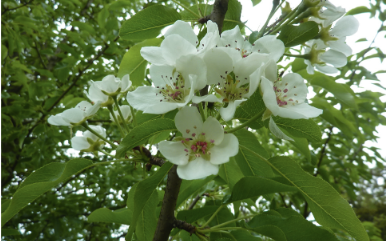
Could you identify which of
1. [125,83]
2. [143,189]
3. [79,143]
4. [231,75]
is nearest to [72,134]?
[79,143]

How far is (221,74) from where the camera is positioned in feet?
2.65

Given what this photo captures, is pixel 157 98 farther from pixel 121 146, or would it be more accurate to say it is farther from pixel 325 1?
pixel 325 1

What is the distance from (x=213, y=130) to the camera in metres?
0.85

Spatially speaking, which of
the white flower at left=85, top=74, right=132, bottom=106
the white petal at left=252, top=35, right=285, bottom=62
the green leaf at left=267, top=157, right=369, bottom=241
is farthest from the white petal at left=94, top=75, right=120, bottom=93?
the green leaf at left=267, top=157, right=369, bottom=241

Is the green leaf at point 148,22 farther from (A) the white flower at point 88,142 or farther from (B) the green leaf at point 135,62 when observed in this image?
(A) the white flower at point 88,142

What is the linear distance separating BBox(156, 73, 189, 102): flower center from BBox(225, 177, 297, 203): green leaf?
1.15 ft

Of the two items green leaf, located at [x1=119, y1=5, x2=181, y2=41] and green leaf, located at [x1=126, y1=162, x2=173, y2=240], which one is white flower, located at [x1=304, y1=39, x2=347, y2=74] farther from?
green leaf, located at [x1=126, y1=162, x2=173, y2=240]

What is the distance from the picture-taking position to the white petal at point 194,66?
763mm

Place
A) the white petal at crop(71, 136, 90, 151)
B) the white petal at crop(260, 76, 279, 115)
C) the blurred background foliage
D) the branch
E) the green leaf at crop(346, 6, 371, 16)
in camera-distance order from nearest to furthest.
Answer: the white petal at crop(260, 76, 279, 115)
the branch
the white petal at crop(71, 136, 90, 151)
the green leaf at crop(346, 6, 371, 16)
the blurred background foliage

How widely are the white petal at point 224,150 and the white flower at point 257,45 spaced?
227 mm

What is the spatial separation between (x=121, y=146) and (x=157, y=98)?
0.20m

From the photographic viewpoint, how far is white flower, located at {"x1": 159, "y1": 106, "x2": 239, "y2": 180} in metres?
0.81

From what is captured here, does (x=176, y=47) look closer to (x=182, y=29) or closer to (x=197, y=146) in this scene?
(x=182, y=29)

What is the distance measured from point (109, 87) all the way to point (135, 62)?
0.67ft
